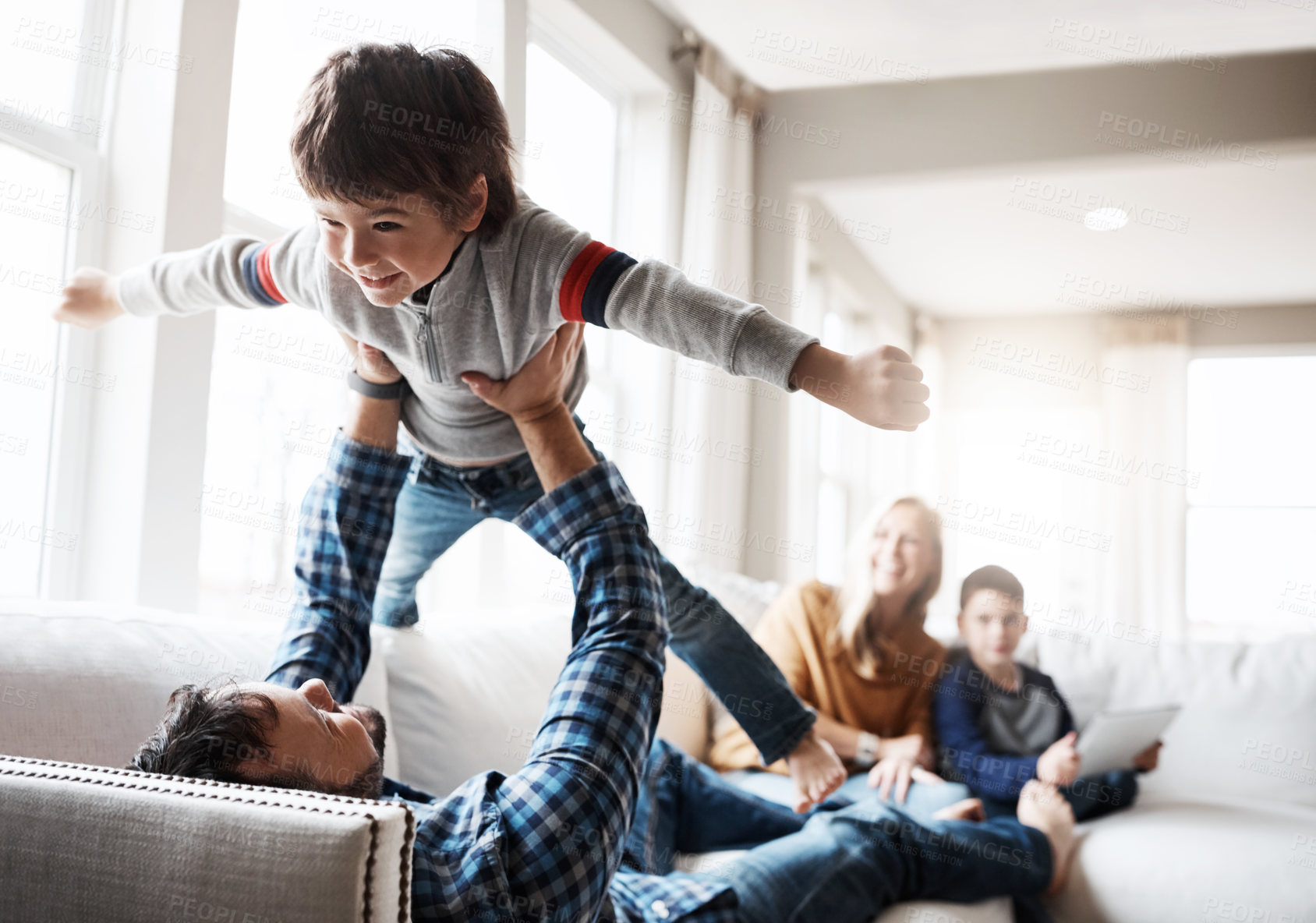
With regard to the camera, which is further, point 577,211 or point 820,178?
point 820,178

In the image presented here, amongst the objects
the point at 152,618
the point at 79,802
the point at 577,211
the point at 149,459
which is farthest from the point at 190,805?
the point at 577,211

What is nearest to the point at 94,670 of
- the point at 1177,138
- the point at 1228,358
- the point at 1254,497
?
the point at 1177,138

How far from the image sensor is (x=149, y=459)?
173cm

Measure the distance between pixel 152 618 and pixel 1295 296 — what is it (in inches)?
250

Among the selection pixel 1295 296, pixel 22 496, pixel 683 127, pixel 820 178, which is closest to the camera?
pixel 22 496

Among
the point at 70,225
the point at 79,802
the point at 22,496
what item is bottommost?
the point at 79,802

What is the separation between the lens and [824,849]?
152cm

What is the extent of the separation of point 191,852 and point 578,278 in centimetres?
68

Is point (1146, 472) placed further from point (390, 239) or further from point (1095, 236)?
point (390, 239)

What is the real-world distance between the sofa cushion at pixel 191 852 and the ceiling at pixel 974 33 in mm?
3356

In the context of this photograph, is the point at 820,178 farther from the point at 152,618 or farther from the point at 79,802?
the point at 79,802

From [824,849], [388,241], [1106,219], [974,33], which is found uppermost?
[974,33]

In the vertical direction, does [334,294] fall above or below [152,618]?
above

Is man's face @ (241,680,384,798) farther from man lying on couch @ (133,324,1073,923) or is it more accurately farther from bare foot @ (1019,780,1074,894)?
bare foot @ (1019,780,1074,894)
